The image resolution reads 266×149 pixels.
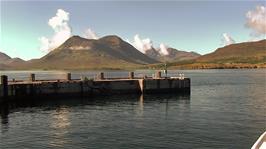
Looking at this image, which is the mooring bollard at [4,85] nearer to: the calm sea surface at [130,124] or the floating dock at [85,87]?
the floating dock at [85,87]

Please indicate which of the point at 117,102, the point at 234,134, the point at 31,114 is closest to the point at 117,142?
the point at 234,134

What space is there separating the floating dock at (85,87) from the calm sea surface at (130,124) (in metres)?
2.40

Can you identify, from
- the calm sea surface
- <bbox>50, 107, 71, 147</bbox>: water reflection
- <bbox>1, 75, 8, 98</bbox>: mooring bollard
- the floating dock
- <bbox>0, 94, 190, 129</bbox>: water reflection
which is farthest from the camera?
the floating dock

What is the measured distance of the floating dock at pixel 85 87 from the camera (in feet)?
226

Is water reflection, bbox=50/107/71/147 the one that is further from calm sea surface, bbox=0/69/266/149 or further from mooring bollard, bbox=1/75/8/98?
mooring bollard, bbox=1/75/8/98

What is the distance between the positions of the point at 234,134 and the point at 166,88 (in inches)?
1820

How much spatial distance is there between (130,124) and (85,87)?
109ft

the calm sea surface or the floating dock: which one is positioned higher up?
the floating dock

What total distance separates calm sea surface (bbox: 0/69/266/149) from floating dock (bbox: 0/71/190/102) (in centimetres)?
240

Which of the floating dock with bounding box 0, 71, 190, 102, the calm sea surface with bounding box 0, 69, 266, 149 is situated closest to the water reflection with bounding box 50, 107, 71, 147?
the calm sea surface with bounding box 0, 69, 266, 149

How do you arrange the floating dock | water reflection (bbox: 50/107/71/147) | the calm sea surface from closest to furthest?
1. the calm sea surface
2. water reflection (bbox: 50/107/71/147)
3. the floating dock

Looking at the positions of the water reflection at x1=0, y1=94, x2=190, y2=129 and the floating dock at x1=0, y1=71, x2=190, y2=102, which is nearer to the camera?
the water reflection at x1=0, y1=94, x2=190, y2=129

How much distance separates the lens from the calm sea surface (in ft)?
118

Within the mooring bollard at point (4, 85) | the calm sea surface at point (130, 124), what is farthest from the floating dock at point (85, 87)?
the calm sea surface at point (130, 124)
